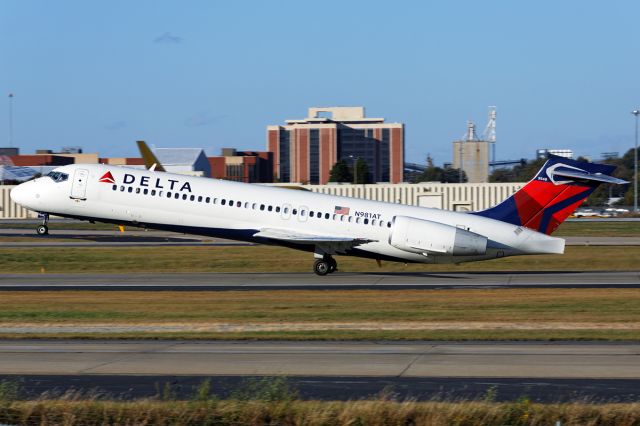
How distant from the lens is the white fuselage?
34344 millimetres

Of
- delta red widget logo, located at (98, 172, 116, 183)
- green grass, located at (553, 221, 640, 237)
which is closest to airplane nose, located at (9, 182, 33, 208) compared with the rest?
delta red widget logo, located at (98, 172, 116, 183)

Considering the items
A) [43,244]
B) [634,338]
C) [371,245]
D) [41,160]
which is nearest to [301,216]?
[371,245]

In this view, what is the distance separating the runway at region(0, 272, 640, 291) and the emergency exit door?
10.5 ft

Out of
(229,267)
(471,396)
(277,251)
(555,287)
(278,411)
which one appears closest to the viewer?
(278,411)

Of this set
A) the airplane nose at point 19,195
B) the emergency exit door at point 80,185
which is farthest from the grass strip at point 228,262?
the emergency exit door at point 80,185

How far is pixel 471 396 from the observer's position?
13.8 metres

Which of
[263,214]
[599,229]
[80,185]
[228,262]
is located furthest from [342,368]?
[599,229]

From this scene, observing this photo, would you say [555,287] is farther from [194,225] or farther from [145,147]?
[145,147]

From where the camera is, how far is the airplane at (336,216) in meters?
33.8

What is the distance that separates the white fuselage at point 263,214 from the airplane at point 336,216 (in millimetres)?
37

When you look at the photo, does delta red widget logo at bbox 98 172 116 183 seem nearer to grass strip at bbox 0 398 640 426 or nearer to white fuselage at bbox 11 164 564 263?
white fuselage at bbox 11 164 564 263

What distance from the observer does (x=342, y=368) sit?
16.3 metres

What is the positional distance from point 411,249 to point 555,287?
5.53 metres

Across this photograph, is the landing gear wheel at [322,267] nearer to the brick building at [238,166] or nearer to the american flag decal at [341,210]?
the american flag decal at [341,210]
